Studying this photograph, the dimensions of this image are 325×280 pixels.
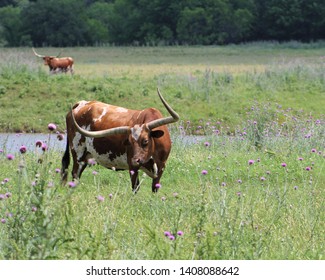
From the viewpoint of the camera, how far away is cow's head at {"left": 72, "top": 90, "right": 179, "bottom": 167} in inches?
438

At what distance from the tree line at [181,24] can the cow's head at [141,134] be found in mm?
66672

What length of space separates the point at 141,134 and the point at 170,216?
2155 millimetres

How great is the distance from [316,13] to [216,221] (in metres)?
75.0

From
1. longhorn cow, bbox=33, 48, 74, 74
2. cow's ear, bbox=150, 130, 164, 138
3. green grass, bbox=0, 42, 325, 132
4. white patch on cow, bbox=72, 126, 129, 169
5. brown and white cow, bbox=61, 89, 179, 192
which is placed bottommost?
longhorn cow, bbox=33, 48, 74, 74

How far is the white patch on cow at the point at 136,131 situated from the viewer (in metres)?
11.2

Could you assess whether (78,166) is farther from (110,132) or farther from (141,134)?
(141,134)

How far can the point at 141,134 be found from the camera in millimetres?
11211

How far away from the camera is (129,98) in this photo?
26.8 m

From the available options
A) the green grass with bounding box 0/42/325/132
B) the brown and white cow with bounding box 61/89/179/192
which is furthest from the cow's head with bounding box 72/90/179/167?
the green grass with bounding box 0/42/325/132

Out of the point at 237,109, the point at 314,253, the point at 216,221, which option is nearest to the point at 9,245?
the point at 216,221

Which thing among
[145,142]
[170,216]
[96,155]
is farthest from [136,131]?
[170,216]

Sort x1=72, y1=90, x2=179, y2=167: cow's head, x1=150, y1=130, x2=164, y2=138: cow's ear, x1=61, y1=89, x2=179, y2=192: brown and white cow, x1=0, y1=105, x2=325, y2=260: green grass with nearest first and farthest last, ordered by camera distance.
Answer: x1=0, y1=105, x2=325, y2=260: green grass
x1=72, y1=90, x2=179, y2=167: cow's head
x1=61, y1=89, x2=179, y2=192: brown and white cow
x1=150, y1=130, x2=164, y2=138: cow's ear

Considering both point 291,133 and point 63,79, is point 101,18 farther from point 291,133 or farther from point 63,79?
point 291,133

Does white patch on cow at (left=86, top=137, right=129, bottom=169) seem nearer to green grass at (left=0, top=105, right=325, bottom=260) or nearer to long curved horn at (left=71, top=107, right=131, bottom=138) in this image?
green grass at (left=0, top=105, right=325, bottom=260)
